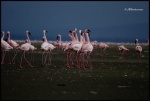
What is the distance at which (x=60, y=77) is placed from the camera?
43.3 feet

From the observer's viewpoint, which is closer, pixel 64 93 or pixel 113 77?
pixel 64 93

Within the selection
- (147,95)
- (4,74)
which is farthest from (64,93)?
(4,74)

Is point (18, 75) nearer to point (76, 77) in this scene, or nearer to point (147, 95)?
point (76, 77)

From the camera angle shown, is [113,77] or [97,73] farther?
[97,73]

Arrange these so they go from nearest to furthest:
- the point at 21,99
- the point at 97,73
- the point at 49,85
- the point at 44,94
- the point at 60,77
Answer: the point at 21,99
the point at 44,94
the point at 49,85
the point at 60,77
the point at 97,73

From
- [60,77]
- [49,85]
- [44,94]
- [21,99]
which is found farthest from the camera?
[60,77]

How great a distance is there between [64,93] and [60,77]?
10.4 feet

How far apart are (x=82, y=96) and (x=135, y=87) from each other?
2308mm

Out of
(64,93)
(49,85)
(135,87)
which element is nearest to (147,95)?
(135,87)

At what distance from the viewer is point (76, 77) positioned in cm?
1331

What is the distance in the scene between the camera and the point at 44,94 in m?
9.85

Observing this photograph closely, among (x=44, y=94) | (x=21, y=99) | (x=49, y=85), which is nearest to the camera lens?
(x=21, y=99)

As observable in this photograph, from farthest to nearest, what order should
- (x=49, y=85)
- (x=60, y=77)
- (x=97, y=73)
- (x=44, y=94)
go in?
1. (x=97, y=73)
2. (x=60, y=77)
3. (x=49, y=85)
4. (x=44, y=94)

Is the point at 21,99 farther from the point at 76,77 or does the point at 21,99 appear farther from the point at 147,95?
the point at 76,77
